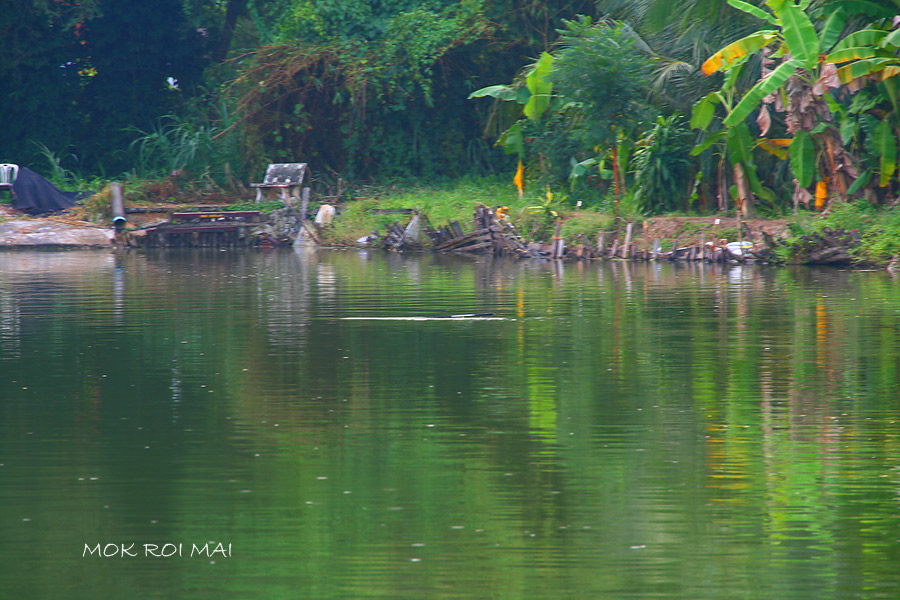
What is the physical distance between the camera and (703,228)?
27.4m

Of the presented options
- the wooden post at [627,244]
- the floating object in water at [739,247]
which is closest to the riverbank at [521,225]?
the wooden post at [627,244]

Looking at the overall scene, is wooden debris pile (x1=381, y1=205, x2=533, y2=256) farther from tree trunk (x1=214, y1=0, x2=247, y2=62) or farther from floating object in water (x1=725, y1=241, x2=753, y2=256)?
tree trunk (x1=214, y1=0, x2=247, y2=62)

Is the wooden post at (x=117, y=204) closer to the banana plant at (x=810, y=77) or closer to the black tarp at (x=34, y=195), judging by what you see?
the black tarp at (x=34, y=195)

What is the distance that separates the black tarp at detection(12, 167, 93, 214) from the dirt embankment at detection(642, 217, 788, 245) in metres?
18.5

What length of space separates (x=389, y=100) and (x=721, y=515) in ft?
114

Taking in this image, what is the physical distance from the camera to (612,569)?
5.85 meters

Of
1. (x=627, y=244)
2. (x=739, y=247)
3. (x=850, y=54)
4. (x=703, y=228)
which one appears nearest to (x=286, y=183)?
(x=627, y=244)

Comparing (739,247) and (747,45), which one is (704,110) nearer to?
(747,45)

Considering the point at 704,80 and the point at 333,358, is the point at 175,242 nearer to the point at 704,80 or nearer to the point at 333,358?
A: the point at 704,80

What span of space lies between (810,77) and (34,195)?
23.0 m

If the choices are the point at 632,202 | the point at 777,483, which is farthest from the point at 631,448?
the point at 632,202

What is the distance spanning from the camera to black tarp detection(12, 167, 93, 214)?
37.6 m

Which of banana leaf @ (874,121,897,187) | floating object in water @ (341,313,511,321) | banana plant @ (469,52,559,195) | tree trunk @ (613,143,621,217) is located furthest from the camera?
banana plant @ (469,52,559,195)

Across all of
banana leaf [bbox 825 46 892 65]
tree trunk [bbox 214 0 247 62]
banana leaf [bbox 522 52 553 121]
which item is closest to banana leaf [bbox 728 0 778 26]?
banana leaf [bbox 825 46 892 65]
